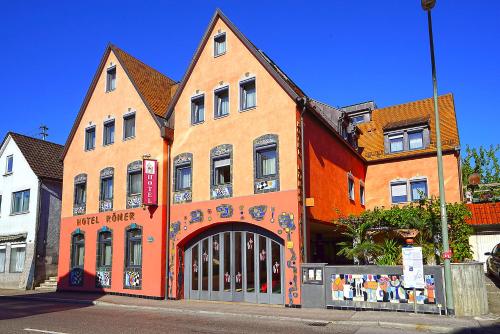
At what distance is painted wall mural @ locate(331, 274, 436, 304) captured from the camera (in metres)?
13.7

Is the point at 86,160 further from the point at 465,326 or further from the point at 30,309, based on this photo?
the point at 465,326

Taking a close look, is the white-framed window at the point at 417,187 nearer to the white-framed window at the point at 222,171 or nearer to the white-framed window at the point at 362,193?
the white-framed window at the point at 362,193

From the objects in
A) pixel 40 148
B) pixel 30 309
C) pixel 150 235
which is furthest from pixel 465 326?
pixel 40 148

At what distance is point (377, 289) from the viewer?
14.5m

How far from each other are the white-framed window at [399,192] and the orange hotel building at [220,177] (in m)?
0.08

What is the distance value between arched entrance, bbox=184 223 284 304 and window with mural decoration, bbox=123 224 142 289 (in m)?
2.62

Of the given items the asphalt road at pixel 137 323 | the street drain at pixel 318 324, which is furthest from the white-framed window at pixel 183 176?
the street drain at pixel 318 324

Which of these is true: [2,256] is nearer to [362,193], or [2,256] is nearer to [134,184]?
[134,184]

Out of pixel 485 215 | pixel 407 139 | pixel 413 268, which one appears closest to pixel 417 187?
pixel 407 139

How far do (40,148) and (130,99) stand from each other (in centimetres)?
1223

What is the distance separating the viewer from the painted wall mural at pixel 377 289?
13.7 meters

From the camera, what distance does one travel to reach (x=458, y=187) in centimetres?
2491

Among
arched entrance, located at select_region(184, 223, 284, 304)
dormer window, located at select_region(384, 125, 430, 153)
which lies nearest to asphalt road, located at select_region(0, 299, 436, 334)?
arched entrance, located at select_region(184, 223, 284, 304)

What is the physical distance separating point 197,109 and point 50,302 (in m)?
11.1
